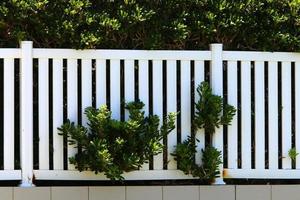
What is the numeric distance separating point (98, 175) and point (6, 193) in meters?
0.84

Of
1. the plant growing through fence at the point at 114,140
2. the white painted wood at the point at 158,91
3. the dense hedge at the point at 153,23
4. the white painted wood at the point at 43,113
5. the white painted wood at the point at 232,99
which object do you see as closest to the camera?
the plant growing through fence at the point at 114,140

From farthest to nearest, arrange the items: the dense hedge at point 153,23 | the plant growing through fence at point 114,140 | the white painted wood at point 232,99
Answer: the white painted wood at point 232,99, the dense hedge at point 153,23, the plant growing through fence at point 114,140

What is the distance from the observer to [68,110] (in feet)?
17.5

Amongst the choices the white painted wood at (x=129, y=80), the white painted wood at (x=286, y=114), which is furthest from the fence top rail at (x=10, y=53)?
the white painted wood at (x=286, y=114)

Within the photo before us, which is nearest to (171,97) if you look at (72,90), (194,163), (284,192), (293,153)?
(194,163)

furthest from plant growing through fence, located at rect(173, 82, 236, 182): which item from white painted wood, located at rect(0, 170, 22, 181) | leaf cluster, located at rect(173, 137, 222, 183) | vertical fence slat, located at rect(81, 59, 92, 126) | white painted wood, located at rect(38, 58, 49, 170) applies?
white painted wood, located at rect(0, 170, 22, 181)

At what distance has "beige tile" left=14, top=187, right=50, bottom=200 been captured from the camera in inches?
205

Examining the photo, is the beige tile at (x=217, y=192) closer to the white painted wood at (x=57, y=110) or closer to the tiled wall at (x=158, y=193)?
the tiled wall at (x=158, y=193)

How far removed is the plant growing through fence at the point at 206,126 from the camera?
5.26 metres

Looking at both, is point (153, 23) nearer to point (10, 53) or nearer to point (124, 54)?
point (124, 54)

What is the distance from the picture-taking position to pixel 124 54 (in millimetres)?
5355

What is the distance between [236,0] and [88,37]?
56.2 inches

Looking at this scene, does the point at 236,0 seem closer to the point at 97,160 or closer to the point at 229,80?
the point at 229,80

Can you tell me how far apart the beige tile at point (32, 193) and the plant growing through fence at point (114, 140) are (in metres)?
0.37
